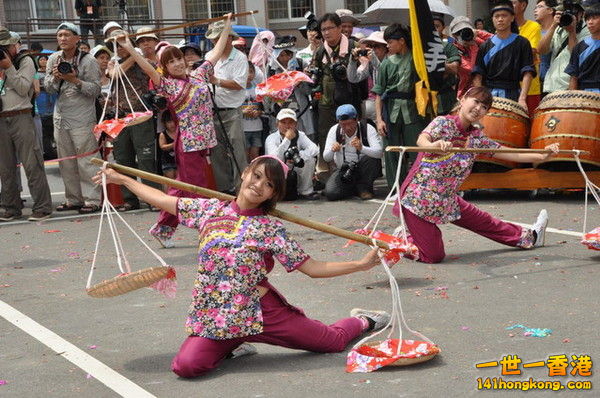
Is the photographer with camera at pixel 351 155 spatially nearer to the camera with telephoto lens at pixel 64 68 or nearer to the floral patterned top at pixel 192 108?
the floral patterned top at pixel 192 108

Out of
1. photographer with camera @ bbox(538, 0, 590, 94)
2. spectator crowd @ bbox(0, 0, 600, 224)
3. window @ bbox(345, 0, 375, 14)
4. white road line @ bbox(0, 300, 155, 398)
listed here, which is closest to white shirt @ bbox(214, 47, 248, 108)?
spectator crowd @ bbox(0, 0, 600, 224)

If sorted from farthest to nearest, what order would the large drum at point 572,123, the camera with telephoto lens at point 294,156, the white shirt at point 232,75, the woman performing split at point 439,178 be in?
the white shirt at point 232,75 → the camera with telephoto lens at point 294,156 → the large drum at point 572,123 → the woman performing split at point 439,178

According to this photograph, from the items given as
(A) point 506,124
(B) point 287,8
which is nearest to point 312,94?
(A) point 506,124

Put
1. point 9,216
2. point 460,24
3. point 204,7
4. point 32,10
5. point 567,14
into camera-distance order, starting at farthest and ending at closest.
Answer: point 204,7
point 32,10
point 460,24
point 9,216
point 567,14

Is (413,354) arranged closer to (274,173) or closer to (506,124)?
(274,173)

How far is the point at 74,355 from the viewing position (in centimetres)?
541

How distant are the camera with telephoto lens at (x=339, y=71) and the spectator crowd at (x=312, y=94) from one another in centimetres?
2

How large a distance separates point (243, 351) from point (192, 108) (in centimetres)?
377

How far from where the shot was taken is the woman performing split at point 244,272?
4934mm

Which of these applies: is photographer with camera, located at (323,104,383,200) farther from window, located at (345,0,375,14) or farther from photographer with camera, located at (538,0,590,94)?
window, located at (345,0,375,14)

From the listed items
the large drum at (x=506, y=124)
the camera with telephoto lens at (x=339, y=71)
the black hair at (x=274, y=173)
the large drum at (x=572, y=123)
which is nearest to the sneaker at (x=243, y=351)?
the black hair at (x=274, y=173)

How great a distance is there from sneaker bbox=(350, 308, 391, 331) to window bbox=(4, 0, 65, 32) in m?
24.4

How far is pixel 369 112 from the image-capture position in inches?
489

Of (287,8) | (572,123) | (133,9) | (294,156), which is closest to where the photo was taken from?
(572,123)
